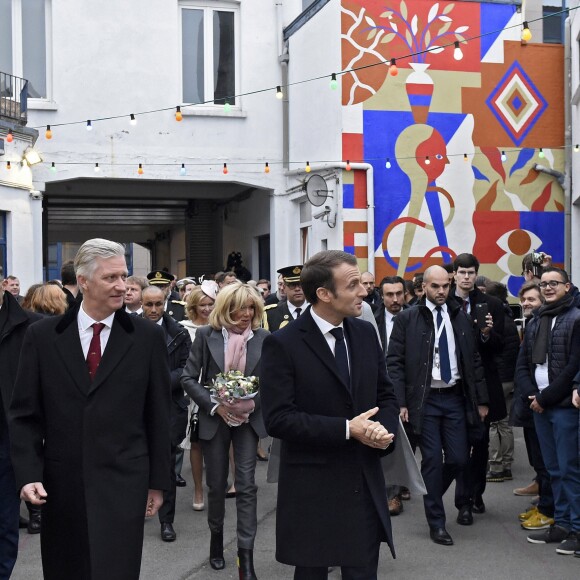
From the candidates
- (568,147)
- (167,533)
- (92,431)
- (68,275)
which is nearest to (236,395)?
(167,533)

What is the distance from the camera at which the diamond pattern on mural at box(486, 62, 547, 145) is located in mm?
16250

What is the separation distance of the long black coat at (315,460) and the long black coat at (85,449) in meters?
0.57

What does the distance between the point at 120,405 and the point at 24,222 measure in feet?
44.0

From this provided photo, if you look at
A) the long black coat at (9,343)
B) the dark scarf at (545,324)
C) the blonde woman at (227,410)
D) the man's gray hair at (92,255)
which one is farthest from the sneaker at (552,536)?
the man's gray hair at (92,255)

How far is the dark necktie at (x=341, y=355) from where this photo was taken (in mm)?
4273

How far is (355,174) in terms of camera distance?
15.7 meters

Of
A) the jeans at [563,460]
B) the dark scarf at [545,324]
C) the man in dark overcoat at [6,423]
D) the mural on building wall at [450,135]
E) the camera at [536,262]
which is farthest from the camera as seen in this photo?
the mural on building wall at [450,135]

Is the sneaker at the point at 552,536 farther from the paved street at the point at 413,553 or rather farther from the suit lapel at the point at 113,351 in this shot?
the suit lapel at the point at 113,351

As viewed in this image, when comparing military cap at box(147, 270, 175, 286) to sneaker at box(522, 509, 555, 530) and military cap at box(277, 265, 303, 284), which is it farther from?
sneaker at box(522, 509, 555, 530)

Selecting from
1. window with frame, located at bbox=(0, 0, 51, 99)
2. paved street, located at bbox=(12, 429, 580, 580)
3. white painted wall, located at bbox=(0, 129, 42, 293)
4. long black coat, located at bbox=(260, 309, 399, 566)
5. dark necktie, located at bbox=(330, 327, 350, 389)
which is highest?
window with frame, located at bbox=(0, 0, 51, 99)

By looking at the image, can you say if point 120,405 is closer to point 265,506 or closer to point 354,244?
point 265,506

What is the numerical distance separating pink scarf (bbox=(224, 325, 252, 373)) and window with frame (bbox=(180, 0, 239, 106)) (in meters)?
12.1

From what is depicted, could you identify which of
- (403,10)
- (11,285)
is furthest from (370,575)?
(403,10)

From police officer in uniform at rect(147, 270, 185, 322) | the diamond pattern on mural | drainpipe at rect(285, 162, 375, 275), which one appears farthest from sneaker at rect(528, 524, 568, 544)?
the diamond pattern on mural
